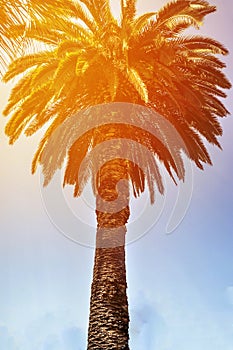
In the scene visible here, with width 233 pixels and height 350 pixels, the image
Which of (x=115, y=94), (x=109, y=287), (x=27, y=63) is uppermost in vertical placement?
(x=27, y=63)

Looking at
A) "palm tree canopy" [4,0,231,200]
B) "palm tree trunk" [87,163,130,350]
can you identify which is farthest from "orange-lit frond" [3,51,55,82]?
"palm tree trunk" [87,163,130,350]

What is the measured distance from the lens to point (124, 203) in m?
13.1

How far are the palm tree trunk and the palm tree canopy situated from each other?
259cm

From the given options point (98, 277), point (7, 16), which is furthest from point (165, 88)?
point (7, 16)

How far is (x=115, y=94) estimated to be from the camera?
12508 mm

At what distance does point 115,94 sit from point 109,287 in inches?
199

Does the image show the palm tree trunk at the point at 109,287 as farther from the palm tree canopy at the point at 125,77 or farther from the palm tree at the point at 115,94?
the palm tree canopy at the point at 125,77

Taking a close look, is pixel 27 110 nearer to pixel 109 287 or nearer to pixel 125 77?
pixel 125 77

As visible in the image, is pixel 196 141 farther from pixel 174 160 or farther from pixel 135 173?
pixel 135 173

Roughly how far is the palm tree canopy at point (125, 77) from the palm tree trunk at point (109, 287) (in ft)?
8.51

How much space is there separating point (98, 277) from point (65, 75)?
5504 millimetres

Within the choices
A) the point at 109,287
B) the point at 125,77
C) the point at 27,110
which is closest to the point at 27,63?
the point at 27,110

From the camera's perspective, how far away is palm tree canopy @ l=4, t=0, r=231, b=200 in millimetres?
12984

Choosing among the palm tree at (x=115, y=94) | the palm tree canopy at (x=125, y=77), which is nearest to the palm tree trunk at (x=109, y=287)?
the palm tree at (x=115, y=94)
